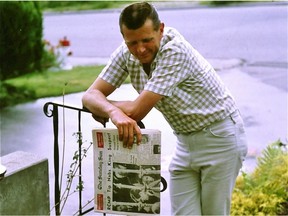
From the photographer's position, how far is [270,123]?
19.4 feet

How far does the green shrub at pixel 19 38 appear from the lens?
19.1ft

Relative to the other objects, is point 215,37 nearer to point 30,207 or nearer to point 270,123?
point 270,123

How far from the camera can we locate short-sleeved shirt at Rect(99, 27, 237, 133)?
2.13 m

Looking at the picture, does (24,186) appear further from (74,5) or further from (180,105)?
(74,5)

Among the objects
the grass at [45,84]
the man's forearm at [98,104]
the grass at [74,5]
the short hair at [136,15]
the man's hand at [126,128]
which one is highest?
the grass at [74,5]

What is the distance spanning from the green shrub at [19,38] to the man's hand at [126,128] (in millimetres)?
3842

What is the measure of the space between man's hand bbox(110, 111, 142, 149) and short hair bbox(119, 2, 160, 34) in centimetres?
38

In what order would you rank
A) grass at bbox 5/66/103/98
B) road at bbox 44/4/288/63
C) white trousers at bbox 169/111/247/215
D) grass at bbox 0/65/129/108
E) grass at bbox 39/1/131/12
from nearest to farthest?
1. white trousers at bbox 169/111/247/215
2. grass at bbox 0/65/129/108
3. grass at bbox 5/66/103/98
4. road at bbox 44/4/288/63
5. grass at bbox 39/1/131/12

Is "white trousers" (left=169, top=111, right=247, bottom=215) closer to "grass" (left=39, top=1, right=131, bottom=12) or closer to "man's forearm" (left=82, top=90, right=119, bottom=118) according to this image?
"man's forearm" (left=82, top=90, right=119, bottom=118)

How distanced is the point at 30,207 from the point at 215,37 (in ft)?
23.3

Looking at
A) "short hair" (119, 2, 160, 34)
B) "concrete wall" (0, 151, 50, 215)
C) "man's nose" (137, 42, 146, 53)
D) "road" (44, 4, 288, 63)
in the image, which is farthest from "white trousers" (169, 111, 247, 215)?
"road" (44, 4, 288, 63)

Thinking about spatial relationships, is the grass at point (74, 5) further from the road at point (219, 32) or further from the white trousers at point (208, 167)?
the white trousers at point (208, 167)

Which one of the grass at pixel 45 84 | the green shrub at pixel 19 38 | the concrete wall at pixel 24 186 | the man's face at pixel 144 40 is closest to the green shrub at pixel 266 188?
the concrete wall at pixel 24 186

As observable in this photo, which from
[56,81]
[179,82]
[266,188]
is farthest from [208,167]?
[56,81]
